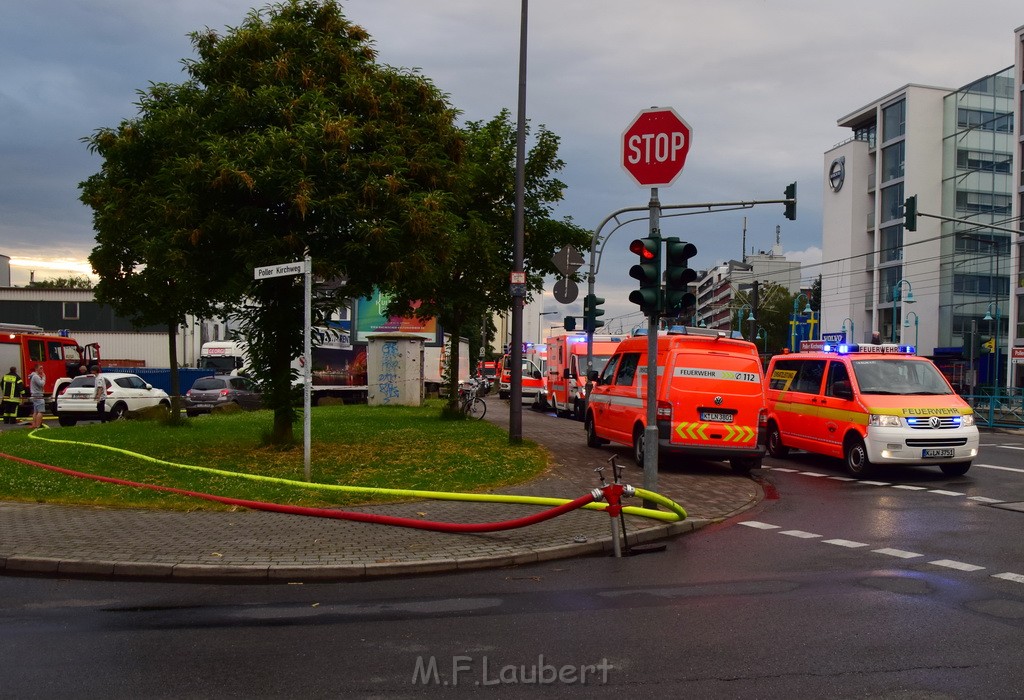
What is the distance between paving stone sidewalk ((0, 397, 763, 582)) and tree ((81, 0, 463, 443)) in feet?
14.9

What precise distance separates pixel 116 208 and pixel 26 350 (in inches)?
632

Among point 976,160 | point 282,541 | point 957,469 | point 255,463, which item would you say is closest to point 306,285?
point 255,463

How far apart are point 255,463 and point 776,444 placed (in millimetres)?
10093

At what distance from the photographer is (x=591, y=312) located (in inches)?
925

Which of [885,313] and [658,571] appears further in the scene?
[885,313]

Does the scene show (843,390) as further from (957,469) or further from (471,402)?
(471,402)

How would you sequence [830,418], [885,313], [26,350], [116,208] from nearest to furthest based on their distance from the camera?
[830,418], [116,208], [26,350], [885,313]

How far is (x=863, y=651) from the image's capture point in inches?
203

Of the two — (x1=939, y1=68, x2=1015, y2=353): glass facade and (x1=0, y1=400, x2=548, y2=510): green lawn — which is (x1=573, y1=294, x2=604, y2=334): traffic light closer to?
(x1=0, y1=400, x2=548, y2=510): green lawn

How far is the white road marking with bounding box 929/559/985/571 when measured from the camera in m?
7.42

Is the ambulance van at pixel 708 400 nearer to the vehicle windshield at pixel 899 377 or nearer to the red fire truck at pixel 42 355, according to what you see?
the vehicle windshield at pixel 899 377

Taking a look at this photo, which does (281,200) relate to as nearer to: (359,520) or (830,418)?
(359,520)

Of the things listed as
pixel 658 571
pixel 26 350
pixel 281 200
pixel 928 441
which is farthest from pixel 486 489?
pixel 26 350

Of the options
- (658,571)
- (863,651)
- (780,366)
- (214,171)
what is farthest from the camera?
(780,366)
